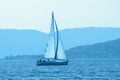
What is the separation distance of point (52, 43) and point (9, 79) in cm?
4601

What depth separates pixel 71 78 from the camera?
385ft

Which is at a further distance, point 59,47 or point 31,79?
point 59,47

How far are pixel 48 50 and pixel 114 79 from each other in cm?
5124

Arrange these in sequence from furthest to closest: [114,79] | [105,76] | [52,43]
Result: [52,43], [105,76], [114,79]

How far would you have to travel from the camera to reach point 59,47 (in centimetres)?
16300

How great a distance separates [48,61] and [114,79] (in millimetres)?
54552

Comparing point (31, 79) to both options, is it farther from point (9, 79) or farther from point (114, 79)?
point (114, 79)

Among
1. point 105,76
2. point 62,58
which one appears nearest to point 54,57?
point 62,58

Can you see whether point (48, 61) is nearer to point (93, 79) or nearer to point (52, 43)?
point (52, 43)

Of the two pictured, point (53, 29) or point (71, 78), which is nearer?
point (71, 78)

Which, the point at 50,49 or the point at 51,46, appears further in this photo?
the point at 50,49

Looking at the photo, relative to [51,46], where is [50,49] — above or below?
below

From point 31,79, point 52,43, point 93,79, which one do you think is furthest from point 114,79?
point 52,43

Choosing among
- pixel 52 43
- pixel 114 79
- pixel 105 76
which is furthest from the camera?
pixel 52 43
